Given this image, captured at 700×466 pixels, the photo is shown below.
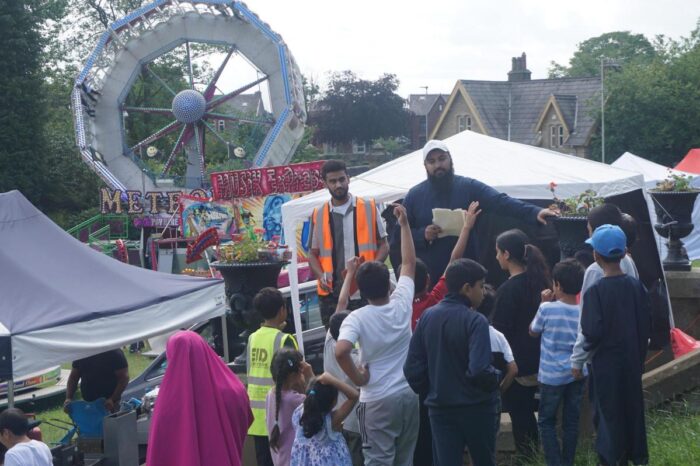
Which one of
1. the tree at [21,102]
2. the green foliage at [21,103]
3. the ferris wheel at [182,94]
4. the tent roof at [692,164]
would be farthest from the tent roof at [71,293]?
the tree at [21,102]

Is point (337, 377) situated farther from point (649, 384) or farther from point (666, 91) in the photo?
point (666, 91)

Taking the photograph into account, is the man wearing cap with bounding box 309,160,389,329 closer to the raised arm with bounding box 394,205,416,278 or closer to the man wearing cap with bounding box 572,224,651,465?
the raised arm with bounding box 394,205,416,278

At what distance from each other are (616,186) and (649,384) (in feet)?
11.6

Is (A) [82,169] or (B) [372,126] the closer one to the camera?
(A) [82,169]

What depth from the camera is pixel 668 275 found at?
11.5 m

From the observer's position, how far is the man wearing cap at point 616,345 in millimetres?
5867

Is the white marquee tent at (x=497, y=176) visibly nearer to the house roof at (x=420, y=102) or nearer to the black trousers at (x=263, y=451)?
the black trousers at (x=263, y=451)

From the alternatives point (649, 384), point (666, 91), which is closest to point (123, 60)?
point (666, 91)

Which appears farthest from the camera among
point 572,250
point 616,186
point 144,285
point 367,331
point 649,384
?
point 616,186

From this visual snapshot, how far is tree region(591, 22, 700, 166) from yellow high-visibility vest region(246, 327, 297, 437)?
38.7 m

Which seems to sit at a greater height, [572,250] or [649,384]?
[572,250]

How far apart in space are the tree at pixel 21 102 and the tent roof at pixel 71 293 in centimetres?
3147

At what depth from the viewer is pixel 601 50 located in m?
105

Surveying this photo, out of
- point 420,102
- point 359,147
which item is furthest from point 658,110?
point 420,102
